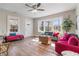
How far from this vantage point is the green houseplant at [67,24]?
2541mm

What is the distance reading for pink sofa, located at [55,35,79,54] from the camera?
275cm

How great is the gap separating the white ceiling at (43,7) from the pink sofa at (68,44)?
737 mm

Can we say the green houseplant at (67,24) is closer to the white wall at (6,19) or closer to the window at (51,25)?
the window at (51,25)

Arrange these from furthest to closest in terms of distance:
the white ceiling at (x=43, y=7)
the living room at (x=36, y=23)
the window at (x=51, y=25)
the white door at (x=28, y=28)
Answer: the white door at (x=28, y=28)
the window at (x=51, y=25)
the living room at (x=36, y=23)
the white ceiling at (x=43, y=7)

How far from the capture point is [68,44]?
301cm

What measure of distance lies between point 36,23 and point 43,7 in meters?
0.50

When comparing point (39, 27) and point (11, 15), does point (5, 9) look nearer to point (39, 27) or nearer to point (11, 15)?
point (11, 15)

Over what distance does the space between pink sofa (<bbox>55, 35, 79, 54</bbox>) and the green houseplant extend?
0.29 metres

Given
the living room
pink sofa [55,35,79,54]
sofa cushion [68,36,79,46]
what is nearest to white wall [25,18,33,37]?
the living room

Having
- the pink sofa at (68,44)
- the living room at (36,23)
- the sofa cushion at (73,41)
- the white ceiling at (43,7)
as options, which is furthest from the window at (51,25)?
the sofa cushion at (73,41)

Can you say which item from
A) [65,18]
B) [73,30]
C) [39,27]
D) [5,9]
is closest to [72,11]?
[65,18]

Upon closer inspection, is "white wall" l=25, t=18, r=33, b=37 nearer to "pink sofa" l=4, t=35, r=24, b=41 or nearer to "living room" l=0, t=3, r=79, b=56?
"living room" l=0, t=3, r=79, b=56

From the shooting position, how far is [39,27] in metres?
2.87

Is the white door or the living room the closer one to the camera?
the living room
